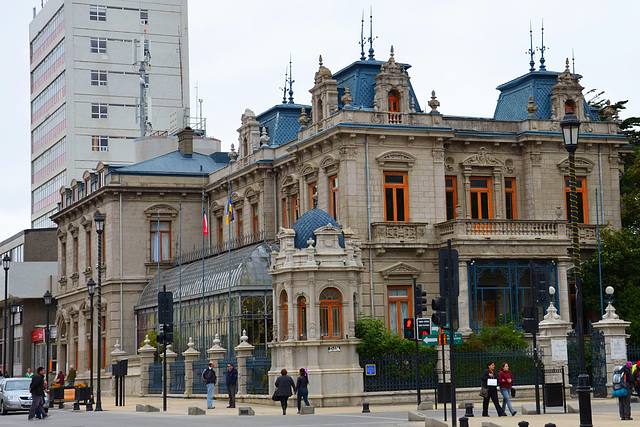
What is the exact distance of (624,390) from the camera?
27547 millimetres

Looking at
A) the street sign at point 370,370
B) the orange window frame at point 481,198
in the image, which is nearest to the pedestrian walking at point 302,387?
the street sign at point 370,370

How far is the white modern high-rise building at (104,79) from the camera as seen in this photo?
93.4 meters

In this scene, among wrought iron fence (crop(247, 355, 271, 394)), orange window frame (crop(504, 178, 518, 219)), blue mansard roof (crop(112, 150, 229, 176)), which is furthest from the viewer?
blue mansard roof (crop(112, 150, 229, 176))

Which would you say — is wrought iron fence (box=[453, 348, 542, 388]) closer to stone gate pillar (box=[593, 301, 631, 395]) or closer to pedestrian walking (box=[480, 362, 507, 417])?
stone gate pillar (box=[593, 301, 631, 395])

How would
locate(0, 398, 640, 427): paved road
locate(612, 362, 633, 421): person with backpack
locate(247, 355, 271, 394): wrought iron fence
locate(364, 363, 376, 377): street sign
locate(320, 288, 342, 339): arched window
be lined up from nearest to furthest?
locate(612, 362, 633, 421): person with backpack < locate(0, 398, 640, 427): paved road < locate(364, 363, 376, 377): street sign < locate(320, 288, 342, 339): arched window < locate(247, 355, 271, 394): wrought iron fence

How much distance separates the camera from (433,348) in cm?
3994

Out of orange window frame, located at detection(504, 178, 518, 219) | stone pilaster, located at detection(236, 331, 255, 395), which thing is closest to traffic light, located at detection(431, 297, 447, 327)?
stone pilaster, located at detection(236, 331, 255, 395)

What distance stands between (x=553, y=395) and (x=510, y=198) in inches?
757

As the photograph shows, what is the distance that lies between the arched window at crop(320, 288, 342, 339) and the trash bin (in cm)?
900

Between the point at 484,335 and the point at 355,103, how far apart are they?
11713mm

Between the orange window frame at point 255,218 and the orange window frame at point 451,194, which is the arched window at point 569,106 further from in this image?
the orange window frame at point 255,218

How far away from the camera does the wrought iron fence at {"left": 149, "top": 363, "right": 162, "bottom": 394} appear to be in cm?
4906

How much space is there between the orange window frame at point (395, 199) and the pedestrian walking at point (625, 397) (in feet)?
62.2

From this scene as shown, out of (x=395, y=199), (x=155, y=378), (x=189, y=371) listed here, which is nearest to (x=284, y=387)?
(x=189, y=371)
